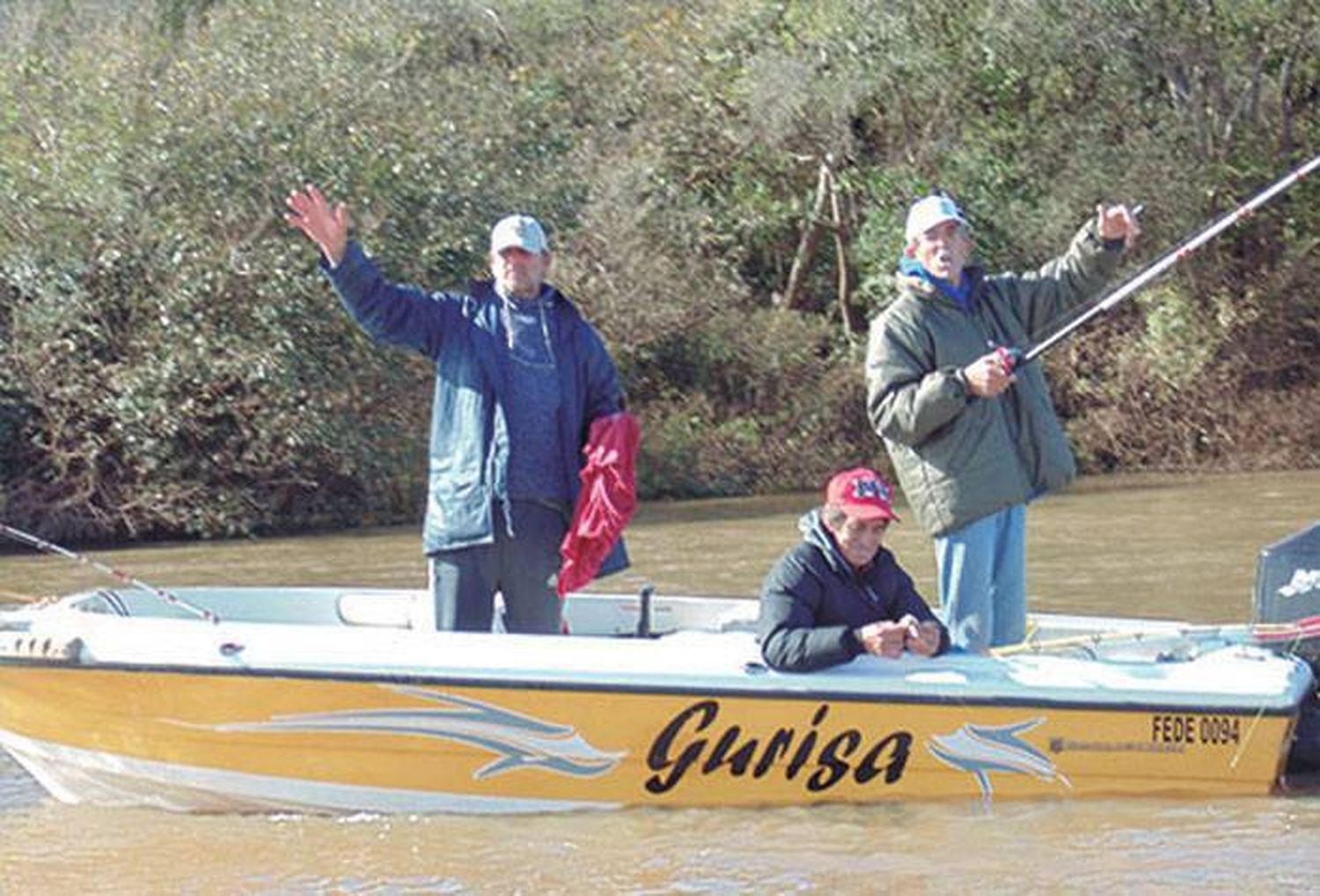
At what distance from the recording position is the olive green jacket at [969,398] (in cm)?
718

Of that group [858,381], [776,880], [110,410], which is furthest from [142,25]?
[776,880]

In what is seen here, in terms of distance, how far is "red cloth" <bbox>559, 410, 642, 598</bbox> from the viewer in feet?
23.7

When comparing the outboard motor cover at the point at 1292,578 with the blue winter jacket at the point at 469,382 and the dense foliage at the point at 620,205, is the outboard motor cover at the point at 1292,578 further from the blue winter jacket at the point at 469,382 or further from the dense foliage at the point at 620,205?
the dense foliage at the point at 620,205

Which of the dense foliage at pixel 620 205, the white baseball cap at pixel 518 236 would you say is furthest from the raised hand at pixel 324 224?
the dense foliage at pixel 620 205

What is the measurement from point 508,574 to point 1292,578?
243 cm

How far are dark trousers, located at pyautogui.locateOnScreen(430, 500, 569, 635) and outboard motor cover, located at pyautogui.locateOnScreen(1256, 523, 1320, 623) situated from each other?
220 cm

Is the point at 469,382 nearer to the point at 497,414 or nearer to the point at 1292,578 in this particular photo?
the point at 497,414

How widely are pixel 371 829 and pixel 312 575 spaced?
8.18 metres

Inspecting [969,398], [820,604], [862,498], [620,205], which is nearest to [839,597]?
[820,604]

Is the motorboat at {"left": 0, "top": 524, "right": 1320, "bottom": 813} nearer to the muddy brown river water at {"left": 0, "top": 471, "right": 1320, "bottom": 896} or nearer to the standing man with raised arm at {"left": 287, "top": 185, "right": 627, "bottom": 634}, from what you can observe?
the muddy brown river water at {"left": 0, "top": 471, "right": 1320, "bottom": 896}

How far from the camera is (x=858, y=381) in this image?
2295 centimetres

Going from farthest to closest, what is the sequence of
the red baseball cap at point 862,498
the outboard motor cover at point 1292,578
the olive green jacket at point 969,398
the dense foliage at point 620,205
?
the dense foliage at point 620,205, the outboard motor cover at point 1292,578, the olive green jacket at point 969,398, the red baseball cap at point 862,498

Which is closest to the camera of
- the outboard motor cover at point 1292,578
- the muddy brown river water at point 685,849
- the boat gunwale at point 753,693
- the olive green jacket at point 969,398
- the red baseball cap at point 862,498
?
the muddy brown river water at point 685,849

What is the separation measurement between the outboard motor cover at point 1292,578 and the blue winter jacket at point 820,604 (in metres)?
1.09
